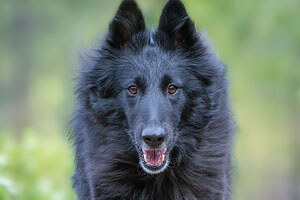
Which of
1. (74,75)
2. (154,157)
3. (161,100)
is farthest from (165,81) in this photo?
(74,75)

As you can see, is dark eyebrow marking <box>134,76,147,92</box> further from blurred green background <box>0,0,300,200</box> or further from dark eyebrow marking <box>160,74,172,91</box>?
blurred green background <box>0,0,300,200</box>

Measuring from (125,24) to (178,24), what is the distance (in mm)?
527

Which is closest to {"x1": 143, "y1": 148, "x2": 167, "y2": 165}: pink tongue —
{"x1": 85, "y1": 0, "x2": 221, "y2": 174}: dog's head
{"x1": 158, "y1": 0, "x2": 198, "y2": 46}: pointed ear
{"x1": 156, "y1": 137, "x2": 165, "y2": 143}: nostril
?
{"x1": 85, "y1": 0, "x2": 221, "y2": 174}: dog's head

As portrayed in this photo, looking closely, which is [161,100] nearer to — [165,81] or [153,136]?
[165,81]

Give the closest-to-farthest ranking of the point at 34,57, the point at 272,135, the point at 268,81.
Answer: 1. the point at 268,81
2. the point at 272,135
3. the point at 34,57

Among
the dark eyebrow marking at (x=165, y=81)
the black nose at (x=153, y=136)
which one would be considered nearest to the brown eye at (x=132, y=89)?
the dark eyebrow marking at (x=165, y=81)

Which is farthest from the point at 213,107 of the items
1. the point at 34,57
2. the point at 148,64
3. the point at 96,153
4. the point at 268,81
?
the point at 34,57

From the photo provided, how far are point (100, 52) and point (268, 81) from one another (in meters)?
8.86

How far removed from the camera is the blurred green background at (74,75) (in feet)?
31.0

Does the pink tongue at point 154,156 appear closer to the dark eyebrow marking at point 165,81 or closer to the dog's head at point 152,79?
the dog's head at point 152,79

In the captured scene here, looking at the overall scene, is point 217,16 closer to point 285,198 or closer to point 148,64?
point 148,64

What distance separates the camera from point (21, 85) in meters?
25.9

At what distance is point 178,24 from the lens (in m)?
6.09

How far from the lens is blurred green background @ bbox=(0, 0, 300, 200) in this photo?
9.44 metres
